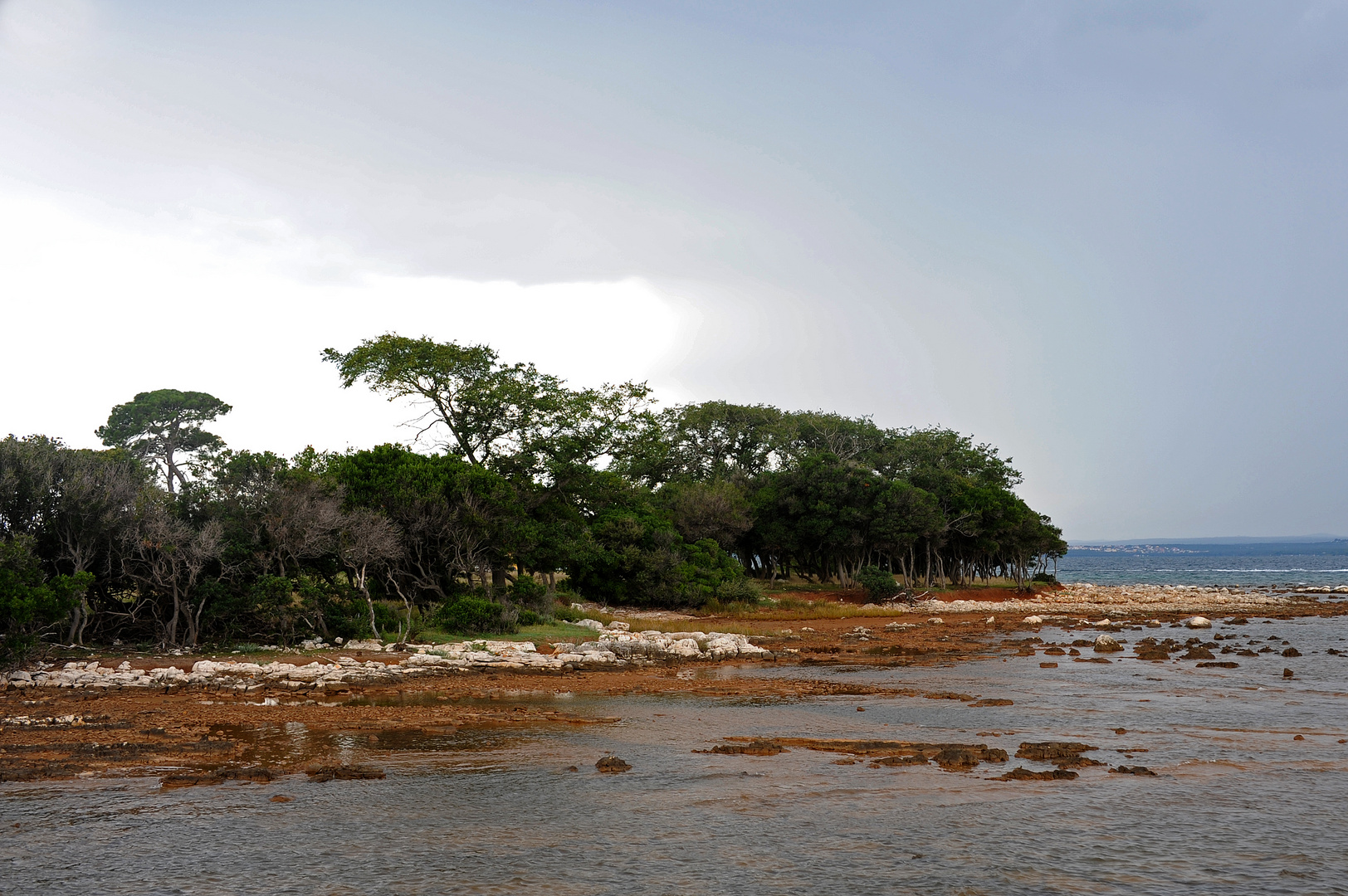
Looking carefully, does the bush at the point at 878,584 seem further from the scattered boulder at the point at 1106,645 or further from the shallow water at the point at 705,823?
the shallow water at the point at 705,823

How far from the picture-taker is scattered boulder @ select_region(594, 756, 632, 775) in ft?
36.6

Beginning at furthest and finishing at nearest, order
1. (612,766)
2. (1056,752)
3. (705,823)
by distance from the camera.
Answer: (1056,752) < (612,766) < (705,823)

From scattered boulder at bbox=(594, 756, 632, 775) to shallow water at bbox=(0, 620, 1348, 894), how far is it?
0.15 metres

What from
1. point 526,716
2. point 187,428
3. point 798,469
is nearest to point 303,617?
point 526,716

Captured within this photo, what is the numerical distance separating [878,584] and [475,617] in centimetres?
2881

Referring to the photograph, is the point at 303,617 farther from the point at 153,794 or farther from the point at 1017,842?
the point at 1017,842

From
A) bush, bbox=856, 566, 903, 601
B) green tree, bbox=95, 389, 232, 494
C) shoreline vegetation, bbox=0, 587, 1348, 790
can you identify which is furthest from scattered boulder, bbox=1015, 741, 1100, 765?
green tree, bbox=95, 389, 232, 494

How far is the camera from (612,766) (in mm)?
11250

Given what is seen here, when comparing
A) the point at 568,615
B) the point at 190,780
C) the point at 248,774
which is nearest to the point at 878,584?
the point at 568,615

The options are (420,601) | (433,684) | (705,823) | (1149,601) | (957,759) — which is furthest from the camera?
(1149,601)

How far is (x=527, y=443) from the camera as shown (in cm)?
3400

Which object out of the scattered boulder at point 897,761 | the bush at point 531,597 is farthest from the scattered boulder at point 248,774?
the bush at point 531,597

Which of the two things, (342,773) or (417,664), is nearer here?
(342,773)

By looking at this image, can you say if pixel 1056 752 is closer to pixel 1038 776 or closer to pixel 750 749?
pixel 1038 776
